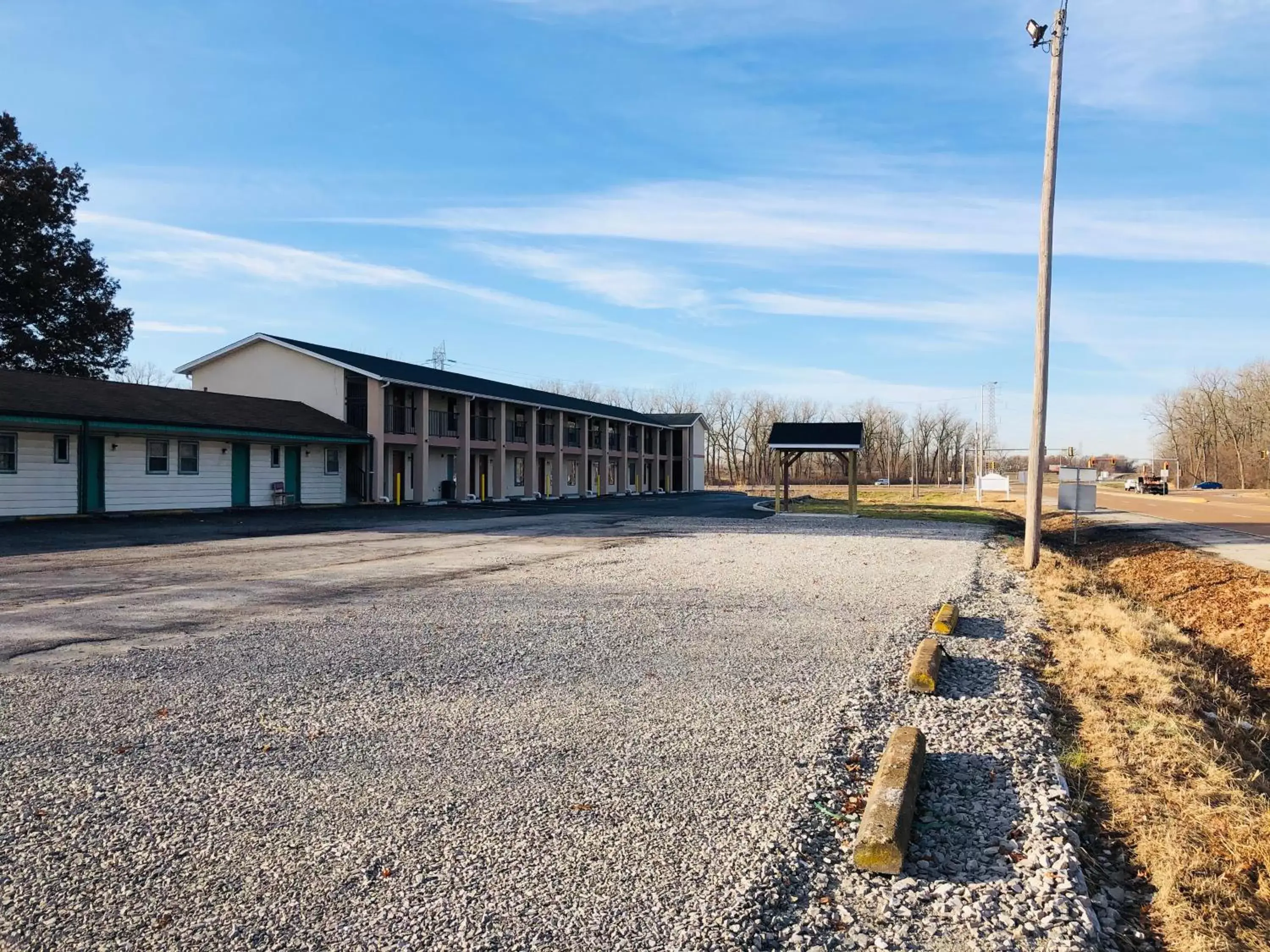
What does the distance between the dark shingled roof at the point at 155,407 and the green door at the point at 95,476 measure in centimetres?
90

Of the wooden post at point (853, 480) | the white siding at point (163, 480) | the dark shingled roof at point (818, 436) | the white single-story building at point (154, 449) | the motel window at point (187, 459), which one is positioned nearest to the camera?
the white single-story building at point (154, 449)

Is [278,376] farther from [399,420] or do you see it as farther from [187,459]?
[187,459]

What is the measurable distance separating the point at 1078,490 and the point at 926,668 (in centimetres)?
1413

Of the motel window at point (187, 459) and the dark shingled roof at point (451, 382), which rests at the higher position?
the dark shingled roof at point (451, 382)

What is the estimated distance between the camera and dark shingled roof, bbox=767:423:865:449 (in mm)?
28250

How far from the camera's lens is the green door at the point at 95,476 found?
22062 millimetres

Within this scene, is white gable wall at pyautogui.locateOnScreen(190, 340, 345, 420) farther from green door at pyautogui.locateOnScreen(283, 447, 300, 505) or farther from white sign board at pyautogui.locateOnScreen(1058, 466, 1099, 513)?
white sign board at pyautogui.locateOnScreen(1058, 466, 1099, 513)

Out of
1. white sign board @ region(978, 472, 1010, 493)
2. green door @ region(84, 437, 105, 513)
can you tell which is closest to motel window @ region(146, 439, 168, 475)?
green door @ region(84, 437, 105, 513)

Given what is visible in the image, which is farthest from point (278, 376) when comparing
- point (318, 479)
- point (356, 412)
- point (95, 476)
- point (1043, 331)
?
point (1043, 331)

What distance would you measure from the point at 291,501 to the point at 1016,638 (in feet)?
81.2

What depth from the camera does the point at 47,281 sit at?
33.3 m

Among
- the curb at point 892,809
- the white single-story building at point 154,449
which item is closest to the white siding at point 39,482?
the white single-story building at point 154,449

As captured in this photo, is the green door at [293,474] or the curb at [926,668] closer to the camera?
the curb at [926,668]

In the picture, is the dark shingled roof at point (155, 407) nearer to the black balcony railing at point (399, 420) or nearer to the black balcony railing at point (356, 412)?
the black balcony railing at point (356, 412)
